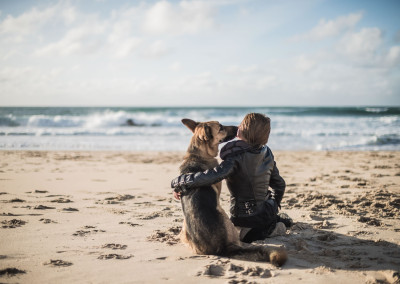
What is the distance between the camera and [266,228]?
11.9 ft

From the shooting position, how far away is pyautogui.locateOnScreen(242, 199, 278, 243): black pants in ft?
11.6

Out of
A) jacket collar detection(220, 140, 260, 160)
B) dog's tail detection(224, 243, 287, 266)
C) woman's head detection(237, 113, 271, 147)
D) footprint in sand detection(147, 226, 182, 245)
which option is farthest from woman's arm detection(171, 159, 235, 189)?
footprint in sand detection(147, 226, 182, 245)

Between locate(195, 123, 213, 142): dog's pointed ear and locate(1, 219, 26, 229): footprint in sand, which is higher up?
locate(195, 123, 213, 142): dog's pointed ear

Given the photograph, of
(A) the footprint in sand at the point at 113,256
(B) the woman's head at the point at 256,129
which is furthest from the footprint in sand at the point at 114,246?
(B) the woman's head at the point at 256,129

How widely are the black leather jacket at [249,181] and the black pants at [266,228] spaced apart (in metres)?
0.05

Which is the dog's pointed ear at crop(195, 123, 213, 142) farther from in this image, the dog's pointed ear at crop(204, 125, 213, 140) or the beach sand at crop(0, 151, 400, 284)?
the beach sand at crop(0, 151, 400, 284)

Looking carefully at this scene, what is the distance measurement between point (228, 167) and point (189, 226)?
2.31ft

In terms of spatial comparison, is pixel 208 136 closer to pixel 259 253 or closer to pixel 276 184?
pixel 276 184

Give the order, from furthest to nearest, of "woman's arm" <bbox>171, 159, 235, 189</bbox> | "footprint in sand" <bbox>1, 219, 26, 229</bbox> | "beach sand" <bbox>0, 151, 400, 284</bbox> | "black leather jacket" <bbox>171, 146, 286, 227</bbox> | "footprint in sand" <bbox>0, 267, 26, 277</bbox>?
"footprint in sand" <bbox>1, 219, 26, 229</bbox>, "black leather jacket" <bbox>171, 146, 286, 227</bbox>, "woman's arm" <bbox>171, 159, 235, 189</bbox>, "beach sand" <bbox>0, 151, 400, 284</bbox>, "footprint in sand" <bbox>0, 267, 26, 277</bbox>

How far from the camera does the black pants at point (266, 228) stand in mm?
3523

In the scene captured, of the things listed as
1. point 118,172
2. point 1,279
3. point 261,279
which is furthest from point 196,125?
point 118,172

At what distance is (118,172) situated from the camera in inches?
311

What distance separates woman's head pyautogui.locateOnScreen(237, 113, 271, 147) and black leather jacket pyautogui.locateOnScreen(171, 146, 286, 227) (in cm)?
10

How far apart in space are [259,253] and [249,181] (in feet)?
2.44
